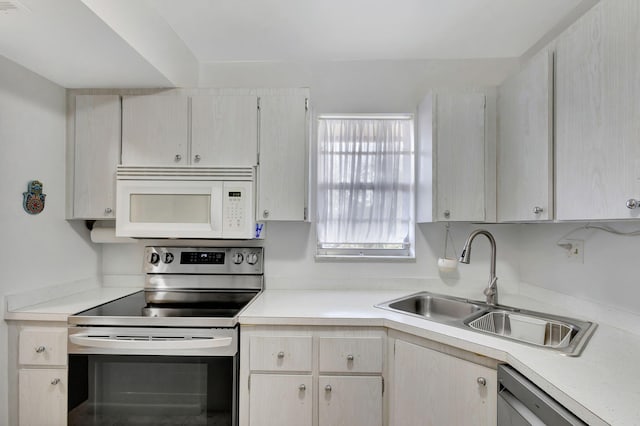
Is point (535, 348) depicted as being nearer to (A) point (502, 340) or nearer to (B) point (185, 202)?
(A) point (502, 340)

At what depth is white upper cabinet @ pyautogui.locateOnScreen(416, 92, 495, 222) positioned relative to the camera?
1.78 meters

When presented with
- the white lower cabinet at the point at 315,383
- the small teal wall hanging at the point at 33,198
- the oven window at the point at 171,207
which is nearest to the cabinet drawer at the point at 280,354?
the white lower cabinet at the point at 315,383

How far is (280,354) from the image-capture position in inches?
59.3

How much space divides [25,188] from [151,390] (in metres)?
1.21

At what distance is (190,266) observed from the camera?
205 cm

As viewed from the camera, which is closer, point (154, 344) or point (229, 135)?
point (154, 344)

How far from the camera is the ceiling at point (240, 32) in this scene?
1327 millimetres

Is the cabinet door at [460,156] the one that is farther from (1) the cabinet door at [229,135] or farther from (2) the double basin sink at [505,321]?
(1) the cabinet door at [229,135]

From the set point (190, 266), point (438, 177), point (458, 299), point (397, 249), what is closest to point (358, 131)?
point (438, 177)

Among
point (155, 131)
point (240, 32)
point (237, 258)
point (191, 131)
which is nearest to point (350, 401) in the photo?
point (237, 258)

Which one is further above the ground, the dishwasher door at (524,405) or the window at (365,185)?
the window at (365,185)

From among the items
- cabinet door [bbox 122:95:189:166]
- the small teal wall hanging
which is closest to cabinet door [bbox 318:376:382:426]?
cabinet door [bbox 122:95:189:166]

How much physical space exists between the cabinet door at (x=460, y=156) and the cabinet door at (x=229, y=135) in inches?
42.2

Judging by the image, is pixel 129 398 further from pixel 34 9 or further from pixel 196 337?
pixel 34 9
